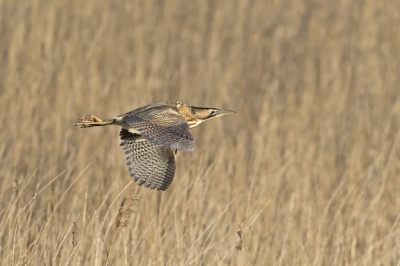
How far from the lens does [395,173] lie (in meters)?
3.74

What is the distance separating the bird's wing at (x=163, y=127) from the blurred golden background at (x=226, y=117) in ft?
0.94

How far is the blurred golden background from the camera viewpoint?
2.96 meters

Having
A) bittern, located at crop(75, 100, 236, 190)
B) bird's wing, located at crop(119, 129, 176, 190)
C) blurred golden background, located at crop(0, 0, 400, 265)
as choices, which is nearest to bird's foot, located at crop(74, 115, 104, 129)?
bittern, located at crop(75, 100, 236, 190)

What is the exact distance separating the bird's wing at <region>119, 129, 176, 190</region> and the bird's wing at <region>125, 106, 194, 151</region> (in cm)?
12

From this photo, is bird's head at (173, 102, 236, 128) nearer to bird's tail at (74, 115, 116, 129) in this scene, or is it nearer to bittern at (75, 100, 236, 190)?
bittern at (75, 100, 236, 190)

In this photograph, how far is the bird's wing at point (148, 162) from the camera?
8.36 ft

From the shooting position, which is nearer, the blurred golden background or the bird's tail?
the bird's tail

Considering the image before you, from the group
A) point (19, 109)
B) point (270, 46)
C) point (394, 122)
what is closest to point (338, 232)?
A: point (394, 122)

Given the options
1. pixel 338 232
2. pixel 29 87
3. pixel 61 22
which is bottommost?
pixel 338 232

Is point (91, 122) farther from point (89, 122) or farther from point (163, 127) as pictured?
point (163, 127)

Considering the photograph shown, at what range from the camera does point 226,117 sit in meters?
4.40

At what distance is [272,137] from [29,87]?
1.24 m

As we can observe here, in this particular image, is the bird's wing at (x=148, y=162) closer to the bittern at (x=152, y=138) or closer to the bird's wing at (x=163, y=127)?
the bittern at (x=152, y=138)

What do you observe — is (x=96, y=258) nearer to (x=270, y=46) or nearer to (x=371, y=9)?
(x=270, y=46)
